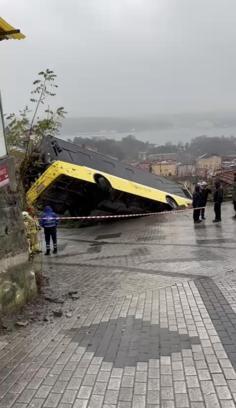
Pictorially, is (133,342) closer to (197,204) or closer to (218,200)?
(218,200)

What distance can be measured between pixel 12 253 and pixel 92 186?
1281 cm

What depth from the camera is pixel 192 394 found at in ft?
14.5

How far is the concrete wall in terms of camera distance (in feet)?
22.2

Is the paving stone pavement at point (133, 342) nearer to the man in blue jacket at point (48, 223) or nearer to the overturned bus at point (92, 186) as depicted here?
the man in blue jacket at point (48, 223)

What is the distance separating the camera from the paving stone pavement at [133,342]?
14.8 ft

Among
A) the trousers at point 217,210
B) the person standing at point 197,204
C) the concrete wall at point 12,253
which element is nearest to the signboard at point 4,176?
the concrete wall at point 12,253

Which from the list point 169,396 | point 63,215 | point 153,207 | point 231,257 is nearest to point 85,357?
point 169,396

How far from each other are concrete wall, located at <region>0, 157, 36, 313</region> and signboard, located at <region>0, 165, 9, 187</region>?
44 mm

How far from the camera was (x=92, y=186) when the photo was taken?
19781mm

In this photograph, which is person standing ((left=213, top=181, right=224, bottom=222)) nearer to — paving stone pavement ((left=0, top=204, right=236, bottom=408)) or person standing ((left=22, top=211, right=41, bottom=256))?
paving stone pavement ((left=0, top=204, right=236, bottom=408))

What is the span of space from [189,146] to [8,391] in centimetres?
8180

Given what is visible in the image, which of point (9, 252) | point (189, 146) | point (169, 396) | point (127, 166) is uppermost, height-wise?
point (189, 146)

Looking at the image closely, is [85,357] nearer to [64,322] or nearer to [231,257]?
[64,322]

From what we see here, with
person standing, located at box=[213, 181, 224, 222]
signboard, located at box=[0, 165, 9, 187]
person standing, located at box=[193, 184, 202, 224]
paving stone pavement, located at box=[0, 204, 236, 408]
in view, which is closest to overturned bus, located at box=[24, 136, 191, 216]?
person standing, located at box=[193, 184, 202, 224]
